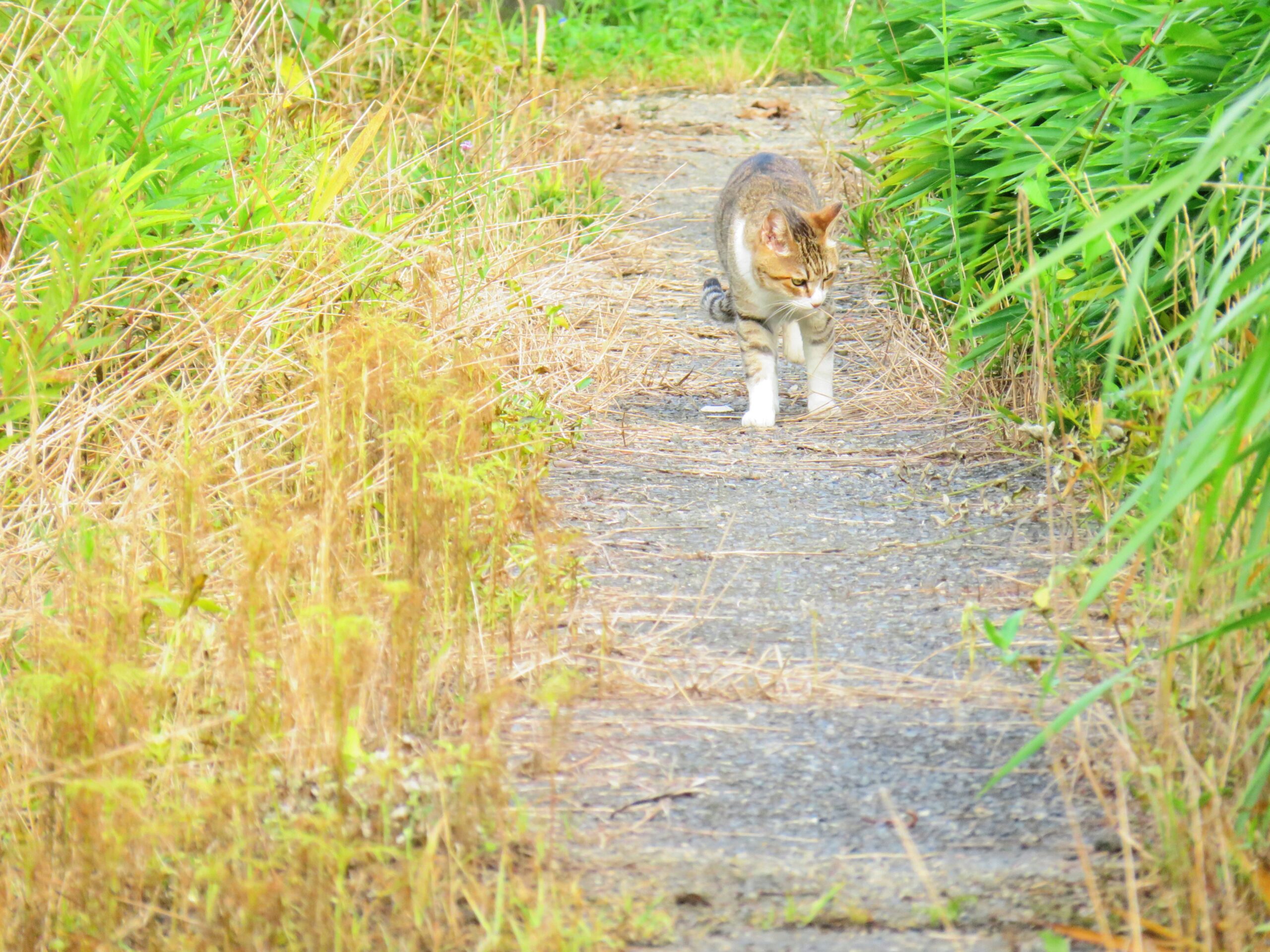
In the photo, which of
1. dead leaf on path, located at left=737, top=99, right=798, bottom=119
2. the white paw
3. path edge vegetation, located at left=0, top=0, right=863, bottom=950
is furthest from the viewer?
dead leaf on path, located at left=737, top=99, right=798, bottom=119

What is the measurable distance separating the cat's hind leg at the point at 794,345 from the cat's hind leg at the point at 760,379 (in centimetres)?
41

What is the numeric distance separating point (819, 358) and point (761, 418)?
0.29 m

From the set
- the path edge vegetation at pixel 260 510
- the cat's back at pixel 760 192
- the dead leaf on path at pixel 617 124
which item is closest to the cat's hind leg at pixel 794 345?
the cat's back at pixel 760 192

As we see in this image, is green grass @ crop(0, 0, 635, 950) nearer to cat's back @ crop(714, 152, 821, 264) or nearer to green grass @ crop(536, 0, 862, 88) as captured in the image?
cat's back @ crop(714, 152, 821, 264)

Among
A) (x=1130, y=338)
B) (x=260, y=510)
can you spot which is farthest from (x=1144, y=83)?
(x=260, y=510)

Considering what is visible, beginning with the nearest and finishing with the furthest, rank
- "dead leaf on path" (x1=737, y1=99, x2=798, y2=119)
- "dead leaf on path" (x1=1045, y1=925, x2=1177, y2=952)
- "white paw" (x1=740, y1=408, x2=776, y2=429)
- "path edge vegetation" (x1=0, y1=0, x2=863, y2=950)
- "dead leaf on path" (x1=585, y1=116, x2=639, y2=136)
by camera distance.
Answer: "dead leaf on path" (x1=1045, y1=925, x2=1177, y2=952) → "path edge vegetation" (x1=0, y1=0, x2=863, y2=950) → "white paw" (x1=740, y1=408, x2=776, y2=429) → "dead leaf on path" (x1=585, y1=116, x2=639, y2=136) → "dead leaf on path" (x1=737, y1=99, x2=798, y2=119)

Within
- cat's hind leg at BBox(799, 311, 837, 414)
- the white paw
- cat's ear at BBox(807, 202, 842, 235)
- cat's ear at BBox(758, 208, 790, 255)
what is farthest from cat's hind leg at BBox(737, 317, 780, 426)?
cat's ear at BBox(807, 202, 842, 235)

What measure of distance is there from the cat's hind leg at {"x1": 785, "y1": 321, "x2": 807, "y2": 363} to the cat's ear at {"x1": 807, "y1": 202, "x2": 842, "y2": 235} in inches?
15.0

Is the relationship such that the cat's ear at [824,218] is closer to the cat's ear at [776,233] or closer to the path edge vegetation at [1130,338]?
the cat's ear at [776,233]

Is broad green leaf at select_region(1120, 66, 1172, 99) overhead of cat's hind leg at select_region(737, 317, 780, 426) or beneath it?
overhead

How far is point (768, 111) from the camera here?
8.45 metres

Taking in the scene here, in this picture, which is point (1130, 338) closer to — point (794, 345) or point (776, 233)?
point (776, 233)

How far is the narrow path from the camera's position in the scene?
182 cm

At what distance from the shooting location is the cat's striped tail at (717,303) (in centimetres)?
452
